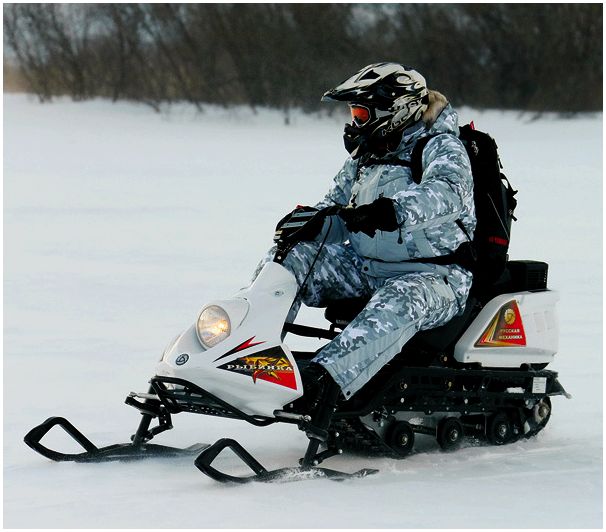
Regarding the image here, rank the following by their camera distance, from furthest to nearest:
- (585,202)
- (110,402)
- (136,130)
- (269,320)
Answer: (136,130)
(585,202)
(110,402)
(269,320)

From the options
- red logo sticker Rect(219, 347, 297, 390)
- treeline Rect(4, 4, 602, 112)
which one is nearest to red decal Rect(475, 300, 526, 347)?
red logo sticker Rect(219, 347, 297, 390)

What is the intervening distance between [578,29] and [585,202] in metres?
12.4

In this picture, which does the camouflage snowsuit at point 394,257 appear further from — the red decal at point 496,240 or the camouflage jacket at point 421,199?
the red decal at point 496,240

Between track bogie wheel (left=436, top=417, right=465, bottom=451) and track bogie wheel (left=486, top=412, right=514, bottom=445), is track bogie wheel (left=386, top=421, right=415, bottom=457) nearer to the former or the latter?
track bogie wheel (left=436, top=417, right=465, bottom=451)

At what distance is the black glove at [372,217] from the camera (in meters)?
4.60

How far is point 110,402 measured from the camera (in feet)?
19.5

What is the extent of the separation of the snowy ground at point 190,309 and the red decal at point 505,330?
437 millimetres

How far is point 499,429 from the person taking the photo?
5301 mm

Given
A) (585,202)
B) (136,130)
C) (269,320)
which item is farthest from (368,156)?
(136,130)

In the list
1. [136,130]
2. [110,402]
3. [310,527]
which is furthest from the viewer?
[136,130]

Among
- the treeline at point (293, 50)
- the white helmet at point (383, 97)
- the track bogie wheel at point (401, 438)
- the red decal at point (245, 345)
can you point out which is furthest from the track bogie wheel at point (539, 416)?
the treeline at point (293, 50)

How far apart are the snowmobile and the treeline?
1788cm

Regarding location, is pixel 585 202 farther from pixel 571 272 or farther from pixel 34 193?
pixel 34 193

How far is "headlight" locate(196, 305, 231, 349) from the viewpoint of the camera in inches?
177
